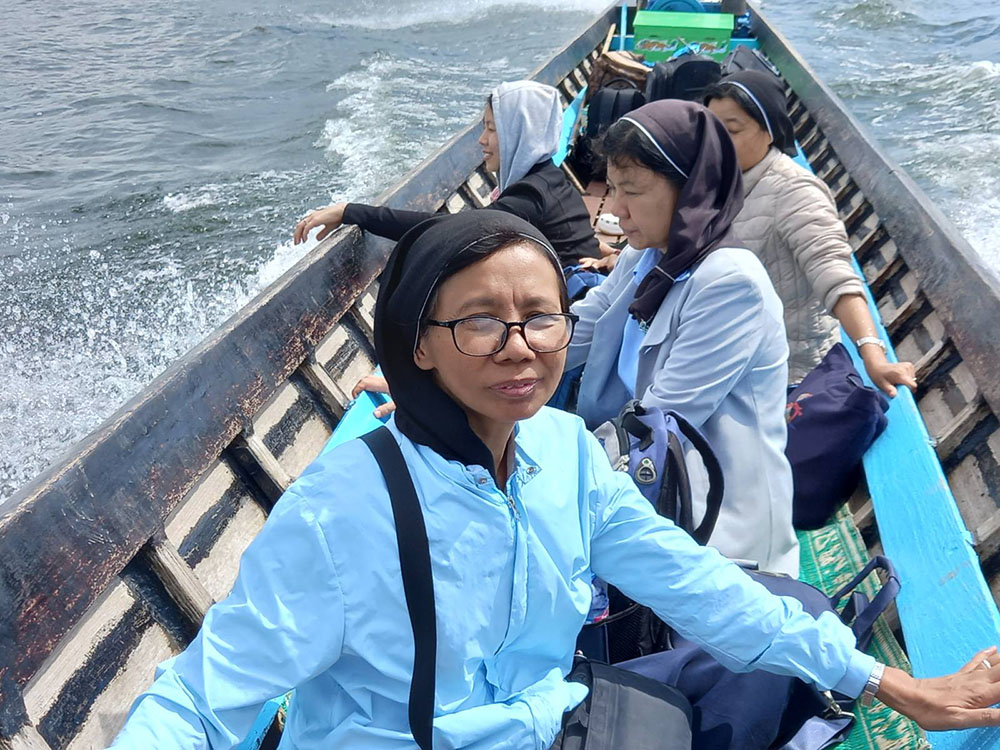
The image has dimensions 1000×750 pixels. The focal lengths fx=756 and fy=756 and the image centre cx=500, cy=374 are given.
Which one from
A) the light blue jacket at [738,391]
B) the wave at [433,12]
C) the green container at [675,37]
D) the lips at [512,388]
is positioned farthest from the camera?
the wave at [433,12]

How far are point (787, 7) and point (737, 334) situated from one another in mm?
21256

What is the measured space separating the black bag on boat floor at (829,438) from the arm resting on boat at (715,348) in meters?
0.64

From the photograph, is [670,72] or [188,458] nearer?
[188,458]

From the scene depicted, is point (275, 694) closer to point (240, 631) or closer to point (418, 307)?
point (240, 631)

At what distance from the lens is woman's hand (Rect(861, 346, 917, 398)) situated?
7.71 feet

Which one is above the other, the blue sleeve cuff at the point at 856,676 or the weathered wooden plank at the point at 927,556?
the blue sleeve cuff at the point at 856,676

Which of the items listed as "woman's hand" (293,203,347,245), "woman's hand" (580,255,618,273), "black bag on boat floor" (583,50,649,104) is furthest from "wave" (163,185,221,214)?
"woman's hand" (580,255,618,273)

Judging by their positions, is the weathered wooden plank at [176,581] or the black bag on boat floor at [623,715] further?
the weathered wooden plank at [176,581]

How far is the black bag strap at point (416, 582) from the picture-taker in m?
1.06

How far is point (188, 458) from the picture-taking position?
78.7 inches

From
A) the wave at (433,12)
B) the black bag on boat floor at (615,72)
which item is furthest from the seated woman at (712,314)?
the wave at (433,12)

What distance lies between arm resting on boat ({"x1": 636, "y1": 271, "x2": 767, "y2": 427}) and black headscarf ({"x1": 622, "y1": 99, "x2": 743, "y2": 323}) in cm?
13

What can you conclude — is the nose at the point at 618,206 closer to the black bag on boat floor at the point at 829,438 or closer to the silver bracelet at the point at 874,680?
the black bag on boat floor at the point at 829,438

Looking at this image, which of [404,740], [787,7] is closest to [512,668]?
[404,740]
